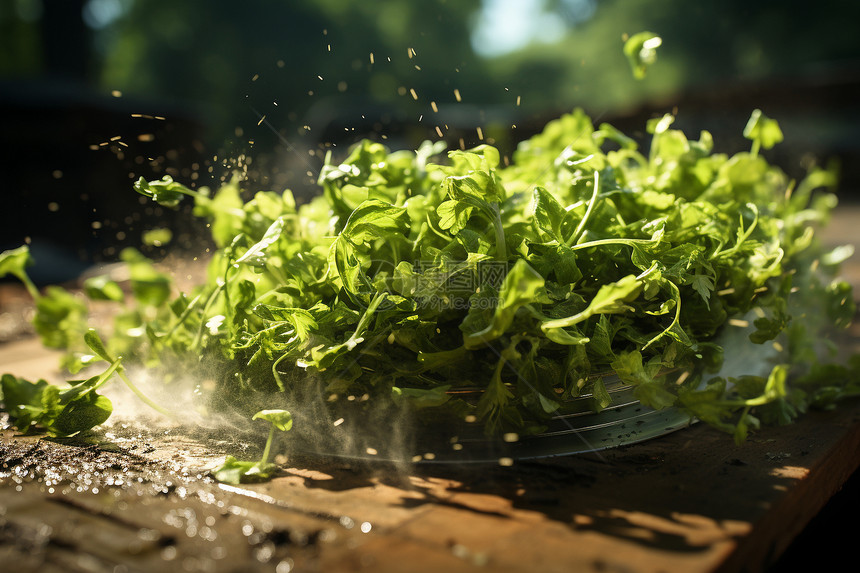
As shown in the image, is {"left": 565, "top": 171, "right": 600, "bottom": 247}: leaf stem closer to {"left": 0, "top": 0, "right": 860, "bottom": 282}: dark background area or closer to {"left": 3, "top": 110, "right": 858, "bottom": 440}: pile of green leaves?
{"left": 3, "top": 110, "right": 858, "bottom": 440}: pile of green leaves

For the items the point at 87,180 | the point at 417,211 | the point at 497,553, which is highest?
the point at 87,180

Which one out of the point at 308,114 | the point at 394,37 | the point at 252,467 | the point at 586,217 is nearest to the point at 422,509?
the point at 252,467

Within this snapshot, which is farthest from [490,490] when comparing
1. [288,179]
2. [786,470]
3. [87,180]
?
[87,180]

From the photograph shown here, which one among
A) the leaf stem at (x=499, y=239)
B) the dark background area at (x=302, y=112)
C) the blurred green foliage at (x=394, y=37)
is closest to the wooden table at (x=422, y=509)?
the leaf stem at (x=499, y=239)

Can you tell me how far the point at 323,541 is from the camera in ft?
1.31

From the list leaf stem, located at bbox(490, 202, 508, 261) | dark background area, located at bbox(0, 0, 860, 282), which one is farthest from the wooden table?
dark background area, located at bbox(0, 0, 860, 282)

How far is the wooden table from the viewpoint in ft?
1.23

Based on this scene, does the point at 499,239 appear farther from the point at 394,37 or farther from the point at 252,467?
the point at 394,37

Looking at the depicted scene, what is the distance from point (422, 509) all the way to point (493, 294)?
0.54 ft

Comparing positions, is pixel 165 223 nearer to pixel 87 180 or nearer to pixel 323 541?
pixel 323 541

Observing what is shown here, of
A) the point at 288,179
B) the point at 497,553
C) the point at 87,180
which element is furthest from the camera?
the point at 87,180

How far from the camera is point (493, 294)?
0.47 meters

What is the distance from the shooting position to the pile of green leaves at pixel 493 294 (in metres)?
0.49

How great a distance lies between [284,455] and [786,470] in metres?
0.42
